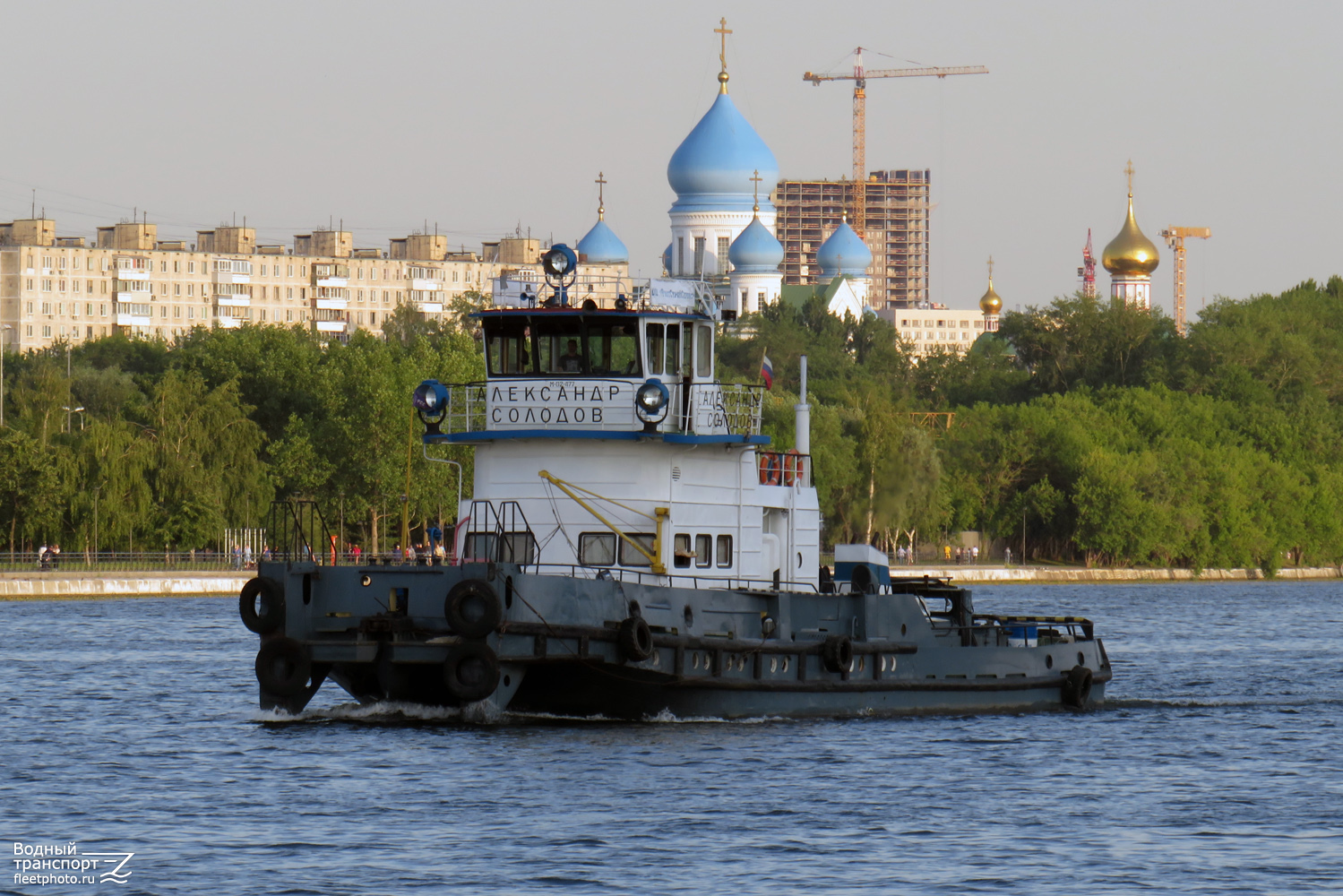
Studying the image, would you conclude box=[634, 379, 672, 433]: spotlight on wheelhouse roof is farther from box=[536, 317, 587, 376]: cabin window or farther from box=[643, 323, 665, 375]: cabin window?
box=[536, 317, 587, 376]: cabin window

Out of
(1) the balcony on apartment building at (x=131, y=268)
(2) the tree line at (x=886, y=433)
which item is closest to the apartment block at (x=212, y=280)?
(1) the balcony on apartment building at (x=131, y=268)

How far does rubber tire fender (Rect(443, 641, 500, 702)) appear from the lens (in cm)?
2745

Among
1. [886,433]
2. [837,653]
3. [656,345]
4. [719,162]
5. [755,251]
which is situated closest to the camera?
[837,653]

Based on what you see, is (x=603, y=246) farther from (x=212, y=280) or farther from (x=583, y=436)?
(x=583, y=436)

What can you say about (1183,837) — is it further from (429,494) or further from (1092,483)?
(1092,483)

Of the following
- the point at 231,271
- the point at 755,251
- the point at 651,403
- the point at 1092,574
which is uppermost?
the point at 231,271

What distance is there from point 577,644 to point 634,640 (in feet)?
2.39

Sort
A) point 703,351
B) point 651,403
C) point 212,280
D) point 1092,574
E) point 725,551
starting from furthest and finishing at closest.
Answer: point 212,280
point 1092,574
point 703,351
point 725,551
point 651,403

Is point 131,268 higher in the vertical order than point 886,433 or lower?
higher

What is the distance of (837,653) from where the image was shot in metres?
30.9

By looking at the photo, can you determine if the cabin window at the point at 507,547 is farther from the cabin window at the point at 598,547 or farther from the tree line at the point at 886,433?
the tree line at the point at 886,433

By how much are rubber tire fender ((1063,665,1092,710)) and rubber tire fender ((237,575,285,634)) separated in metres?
13.4

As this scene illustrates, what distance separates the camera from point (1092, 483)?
99.6 metres

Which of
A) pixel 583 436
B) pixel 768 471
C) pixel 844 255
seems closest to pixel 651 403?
pixel 583 436
